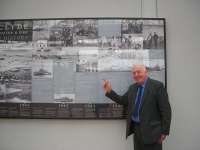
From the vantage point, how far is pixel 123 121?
10.4 ft

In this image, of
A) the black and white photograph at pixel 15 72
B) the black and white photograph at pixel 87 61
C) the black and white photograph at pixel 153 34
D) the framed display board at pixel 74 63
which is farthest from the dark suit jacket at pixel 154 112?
the black and white photograph at pixel 15 72

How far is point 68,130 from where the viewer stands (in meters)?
3.22

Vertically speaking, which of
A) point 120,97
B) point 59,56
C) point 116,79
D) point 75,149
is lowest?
point 75,149

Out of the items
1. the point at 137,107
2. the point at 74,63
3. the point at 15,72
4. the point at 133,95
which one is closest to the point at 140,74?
the point at 133,95

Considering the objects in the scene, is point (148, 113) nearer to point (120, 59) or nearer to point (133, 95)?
point (133, 95)

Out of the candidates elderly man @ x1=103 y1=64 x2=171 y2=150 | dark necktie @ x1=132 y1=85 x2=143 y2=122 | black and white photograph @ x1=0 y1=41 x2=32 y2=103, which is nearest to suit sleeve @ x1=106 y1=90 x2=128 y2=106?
elderly man @ x1=103 y1=64 x2=171 y2=150

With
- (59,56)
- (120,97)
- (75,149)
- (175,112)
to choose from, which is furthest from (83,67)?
(175,112)

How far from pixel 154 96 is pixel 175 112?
0.66 m

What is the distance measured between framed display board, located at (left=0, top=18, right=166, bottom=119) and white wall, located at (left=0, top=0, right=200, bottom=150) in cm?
13

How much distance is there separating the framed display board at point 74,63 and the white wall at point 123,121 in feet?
0.43

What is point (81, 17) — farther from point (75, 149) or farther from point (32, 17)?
point (75, 149)

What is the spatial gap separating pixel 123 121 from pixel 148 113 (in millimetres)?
607

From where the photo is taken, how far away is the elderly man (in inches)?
102

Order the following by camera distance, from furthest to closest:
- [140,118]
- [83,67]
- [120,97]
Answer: [83,67]
[120,97]
[140,118]
